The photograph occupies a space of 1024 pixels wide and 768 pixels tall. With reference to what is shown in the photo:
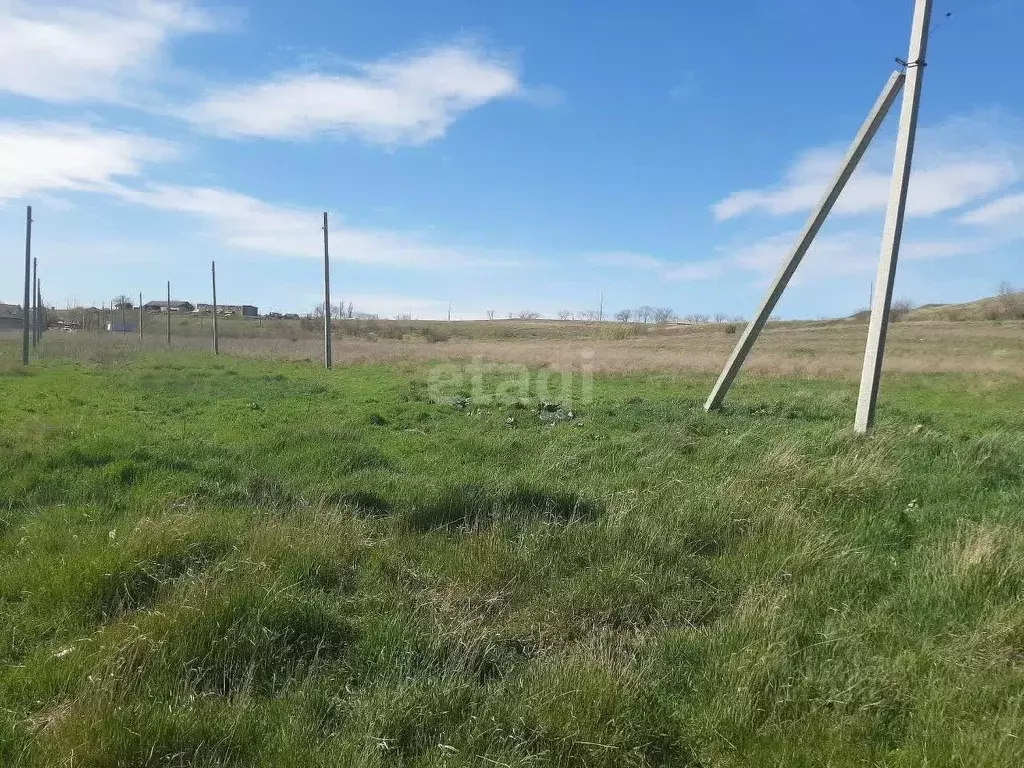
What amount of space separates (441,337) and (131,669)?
6906cm

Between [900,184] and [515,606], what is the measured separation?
7.75 metres

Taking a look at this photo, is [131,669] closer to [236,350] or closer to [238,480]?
[238,480]

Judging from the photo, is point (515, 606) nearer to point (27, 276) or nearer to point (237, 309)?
Result: point (27, 276)

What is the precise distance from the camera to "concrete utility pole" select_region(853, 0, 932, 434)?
895 cm

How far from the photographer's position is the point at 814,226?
427 inches

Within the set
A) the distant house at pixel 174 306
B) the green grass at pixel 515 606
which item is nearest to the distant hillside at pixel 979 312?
the green grass at pixel 515 606

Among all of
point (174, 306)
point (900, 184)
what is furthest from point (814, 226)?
point (174, 306)

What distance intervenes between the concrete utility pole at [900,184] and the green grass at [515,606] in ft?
4.58

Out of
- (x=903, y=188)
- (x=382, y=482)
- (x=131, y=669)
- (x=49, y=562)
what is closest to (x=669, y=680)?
(x=131, y=669)

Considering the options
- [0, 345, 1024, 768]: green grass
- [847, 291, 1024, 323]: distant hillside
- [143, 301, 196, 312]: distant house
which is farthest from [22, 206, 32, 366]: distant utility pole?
[143, 301, 196, 312]: distant house

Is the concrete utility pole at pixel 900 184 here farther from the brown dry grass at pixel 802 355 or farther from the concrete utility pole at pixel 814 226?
the brown dry grass at pixel 802 355

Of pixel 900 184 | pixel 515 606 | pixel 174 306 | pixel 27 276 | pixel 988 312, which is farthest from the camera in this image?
pixel 174 306

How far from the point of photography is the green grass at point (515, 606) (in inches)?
120

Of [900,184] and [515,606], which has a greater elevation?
[900,184]
